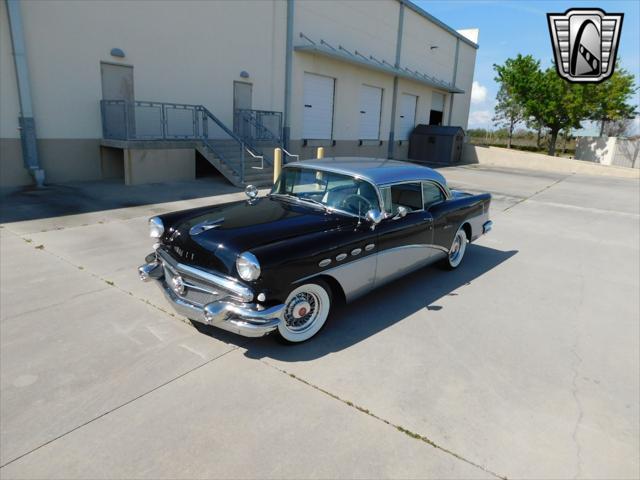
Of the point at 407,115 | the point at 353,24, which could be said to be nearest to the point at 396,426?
the point at 353,24

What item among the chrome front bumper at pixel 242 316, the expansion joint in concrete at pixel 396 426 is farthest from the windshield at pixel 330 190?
the expansion joint in concrete at pixel 396 426

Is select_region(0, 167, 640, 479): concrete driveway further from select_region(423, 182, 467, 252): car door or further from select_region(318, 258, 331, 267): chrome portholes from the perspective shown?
select_region(318, 258, 331, 267): chrome portholes

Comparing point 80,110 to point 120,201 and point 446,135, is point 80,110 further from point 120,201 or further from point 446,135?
Answer: point 446,135

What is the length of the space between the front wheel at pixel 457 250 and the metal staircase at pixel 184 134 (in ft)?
23.7

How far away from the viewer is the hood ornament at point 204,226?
3.78m

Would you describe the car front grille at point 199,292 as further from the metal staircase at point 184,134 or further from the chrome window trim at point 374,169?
the metal staircase at point 184,134

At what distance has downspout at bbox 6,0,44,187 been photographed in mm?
9477

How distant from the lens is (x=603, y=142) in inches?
1148

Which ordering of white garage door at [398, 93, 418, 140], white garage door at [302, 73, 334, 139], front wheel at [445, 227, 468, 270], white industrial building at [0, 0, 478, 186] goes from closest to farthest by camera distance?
front wheel at [445, 227, 468, 270]
white industrial building at [0, 0, 478, 186]
white garage door at [302, 73, 334, 139]
white garage door at [398, 93, 418, 140]

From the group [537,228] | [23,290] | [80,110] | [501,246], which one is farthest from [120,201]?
[537,228]

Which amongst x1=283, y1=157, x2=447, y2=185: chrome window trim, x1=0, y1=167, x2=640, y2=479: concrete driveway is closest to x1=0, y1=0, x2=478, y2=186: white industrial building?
x1=0, y1=167, x2=640, y2=479: concrete driveway

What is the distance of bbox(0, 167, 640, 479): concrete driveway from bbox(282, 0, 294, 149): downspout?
12.1 m

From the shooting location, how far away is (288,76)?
16625 mm

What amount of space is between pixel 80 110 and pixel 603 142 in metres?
30.9
